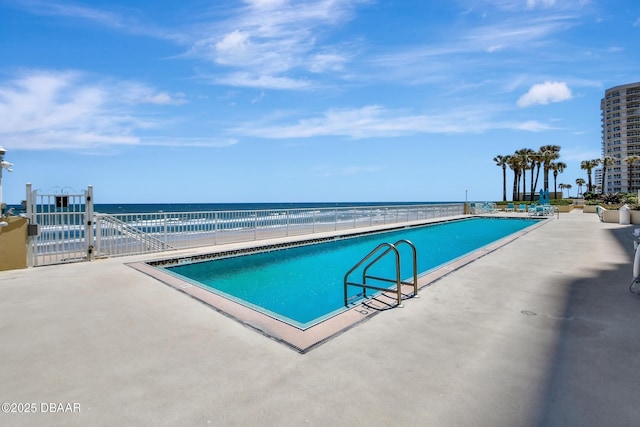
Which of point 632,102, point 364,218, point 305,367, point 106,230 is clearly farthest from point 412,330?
point 632,102

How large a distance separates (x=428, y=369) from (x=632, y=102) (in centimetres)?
10858

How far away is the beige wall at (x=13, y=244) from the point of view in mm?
6230

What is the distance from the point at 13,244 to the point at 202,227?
438 centimetres

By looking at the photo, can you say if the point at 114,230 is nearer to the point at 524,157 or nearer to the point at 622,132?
the point at 524,157

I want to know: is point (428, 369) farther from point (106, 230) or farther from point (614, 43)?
point (614, 43)

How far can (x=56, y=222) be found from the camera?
23.0ft

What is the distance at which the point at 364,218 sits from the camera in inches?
647

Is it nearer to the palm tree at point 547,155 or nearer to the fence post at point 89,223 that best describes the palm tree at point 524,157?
the palm tree at point 547,155

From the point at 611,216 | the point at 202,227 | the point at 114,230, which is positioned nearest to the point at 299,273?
the point at 202,227

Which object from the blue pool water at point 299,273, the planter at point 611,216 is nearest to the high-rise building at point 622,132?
the planter at point 611,216

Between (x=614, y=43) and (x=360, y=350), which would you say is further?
(x=614, y=43)

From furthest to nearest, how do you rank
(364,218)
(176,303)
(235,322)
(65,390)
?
(364,218) < (176,303) < (235,322) < (65,390)

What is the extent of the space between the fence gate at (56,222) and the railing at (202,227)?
1.31ft

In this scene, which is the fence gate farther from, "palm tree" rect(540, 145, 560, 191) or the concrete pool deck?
"palm tree" rect(540, 145, 560, 191)
